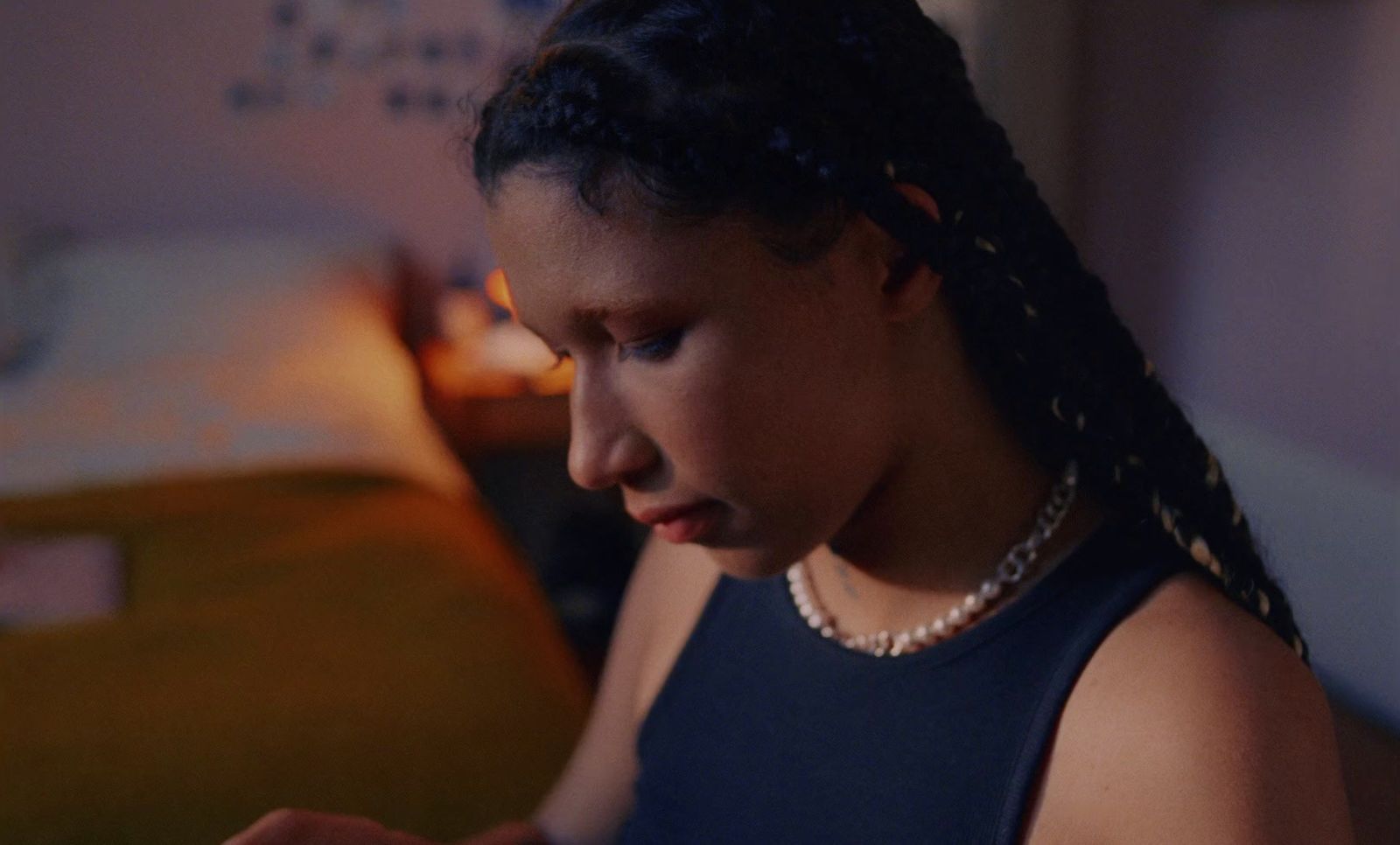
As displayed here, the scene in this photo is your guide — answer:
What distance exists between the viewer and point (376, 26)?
11.7ft

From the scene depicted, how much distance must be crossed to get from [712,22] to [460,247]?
316cm

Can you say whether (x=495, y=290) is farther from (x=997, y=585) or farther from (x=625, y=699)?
(x=997, y=585)

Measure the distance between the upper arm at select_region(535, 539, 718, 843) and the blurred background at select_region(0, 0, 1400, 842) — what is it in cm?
38

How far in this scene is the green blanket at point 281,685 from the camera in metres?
1.47

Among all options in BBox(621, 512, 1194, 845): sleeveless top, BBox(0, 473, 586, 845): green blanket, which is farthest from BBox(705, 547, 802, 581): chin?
BBox(0, 473, 586, 845): green blanket

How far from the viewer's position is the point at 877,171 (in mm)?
674

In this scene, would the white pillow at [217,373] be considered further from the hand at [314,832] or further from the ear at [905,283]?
the ear at [905,283]

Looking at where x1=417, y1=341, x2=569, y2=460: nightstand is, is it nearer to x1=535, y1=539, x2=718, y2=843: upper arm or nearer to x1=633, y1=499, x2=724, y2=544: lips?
x1=535, y1=539, x2=718, y2=843: upper arm

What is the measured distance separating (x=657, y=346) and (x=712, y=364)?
3cm

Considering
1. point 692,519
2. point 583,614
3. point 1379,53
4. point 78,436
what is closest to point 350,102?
point 78,436

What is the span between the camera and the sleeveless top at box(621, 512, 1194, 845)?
71 cm

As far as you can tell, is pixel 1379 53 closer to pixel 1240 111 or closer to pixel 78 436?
pixel 1240 111

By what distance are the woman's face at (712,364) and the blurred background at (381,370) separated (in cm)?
25

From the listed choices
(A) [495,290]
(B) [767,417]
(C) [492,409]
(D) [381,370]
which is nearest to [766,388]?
(B) [767,417]
